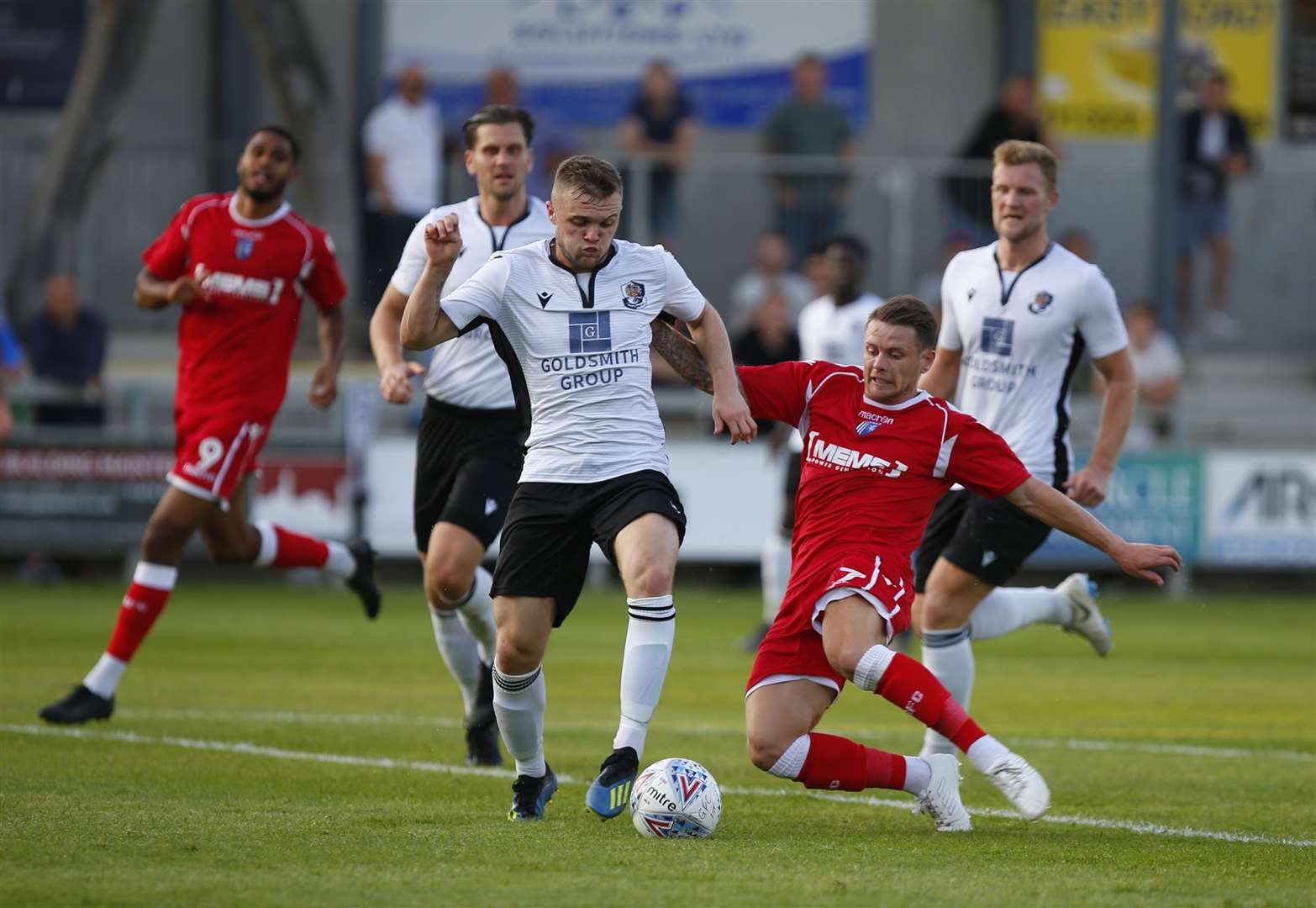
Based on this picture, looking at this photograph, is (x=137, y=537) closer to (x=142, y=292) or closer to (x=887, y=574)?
(x=142, y=292)

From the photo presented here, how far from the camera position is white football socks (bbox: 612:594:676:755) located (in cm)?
647

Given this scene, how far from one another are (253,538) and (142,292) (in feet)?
4.58

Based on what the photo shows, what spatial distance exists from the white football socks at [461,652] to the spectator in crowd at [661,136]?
11145 mm

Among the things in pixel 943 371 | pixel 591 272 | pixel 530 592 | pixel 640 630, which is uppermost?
pixel 591 272

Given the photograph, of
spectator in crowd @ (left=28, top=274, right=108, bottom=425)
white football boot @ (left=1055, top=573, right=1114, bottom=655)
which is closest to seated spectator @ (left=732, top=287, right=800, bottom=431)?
spectator in crowd @ (left=28, top=274, right=108, bottom=425)

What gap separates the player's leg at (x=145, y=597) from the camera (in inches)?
346

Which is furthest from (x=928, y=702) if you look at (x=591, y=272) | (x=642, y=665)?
(x=591, y=272)

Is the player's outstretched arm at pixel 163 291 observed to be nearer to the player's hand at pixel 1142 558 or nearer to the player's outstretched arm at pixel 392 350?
the player's outstretched arm at pixel 392 350

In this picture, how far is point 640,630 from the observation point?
6.51 meters

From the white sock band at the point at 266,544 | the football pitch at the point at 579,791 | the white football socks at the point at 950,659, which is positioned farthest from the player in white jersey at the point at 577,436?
the white sock band at the point at 266,544

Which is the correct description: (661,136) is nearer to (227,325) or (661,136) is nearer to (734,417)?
(227,325)

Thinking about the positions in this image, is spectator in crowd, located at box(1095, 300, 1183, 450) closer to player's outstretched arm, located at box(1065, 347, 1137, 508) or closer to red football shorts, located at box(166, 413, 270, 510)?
player's outstretched arm, located at box(1065, 347, 1137, 508)

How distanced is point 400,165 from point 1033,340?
36.9ft

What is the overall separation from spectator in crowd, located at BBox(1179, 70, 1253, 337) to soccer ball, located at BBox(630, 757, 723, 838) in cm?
1555
